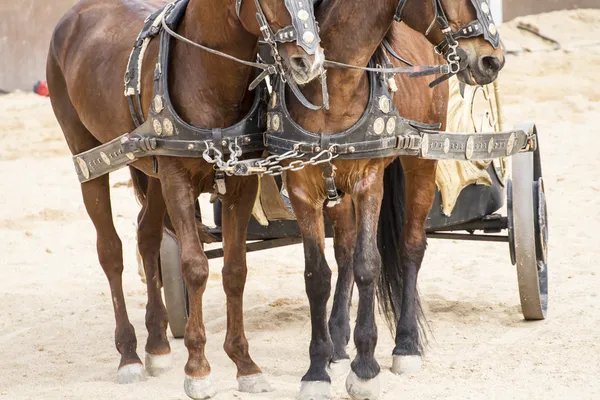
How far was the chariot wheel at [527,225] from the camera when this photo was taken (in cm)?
456

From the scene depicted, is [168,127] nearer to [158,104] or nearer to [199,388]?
[158,104]

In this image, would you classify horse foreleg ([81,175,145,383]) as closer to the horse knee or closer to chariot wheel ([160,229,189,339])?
chariot wheel ([160,229,189,339])

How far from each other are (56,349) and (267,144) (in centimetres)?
190

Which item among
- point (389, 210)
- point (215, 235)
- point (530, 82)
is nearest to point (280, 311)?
point (215, 235)

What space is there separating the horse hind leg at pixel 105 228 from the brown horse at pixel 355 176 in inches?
36.6

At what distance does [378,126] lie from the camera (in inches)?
140

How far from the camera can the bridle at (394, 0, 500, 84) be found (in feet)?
10.9

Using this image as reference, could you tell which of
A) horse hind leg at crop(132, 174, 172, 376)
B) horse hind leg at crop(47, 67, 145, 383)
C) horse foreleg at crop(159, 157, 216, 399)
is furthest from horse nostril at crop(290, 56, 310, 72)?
horse hind leg at crop(47, 67, 145, 383)

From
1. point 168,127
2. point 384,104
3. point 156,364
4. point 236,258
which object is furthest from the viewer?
point 156,364

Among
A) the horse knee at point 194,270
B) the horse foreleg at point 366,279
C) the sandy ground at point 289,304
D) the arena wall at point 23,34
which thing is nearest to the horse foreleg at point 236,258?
the sandy ground at point 289,304

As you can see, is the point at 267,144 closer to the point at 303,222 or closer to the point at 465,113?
the point at 303,222

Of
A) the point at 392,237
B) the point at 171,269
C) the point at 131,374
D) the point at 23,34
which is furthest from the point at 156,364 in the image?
the point at 23,34

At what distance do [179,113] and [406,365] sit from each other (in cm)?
142

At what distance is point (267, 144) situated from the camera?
12.0ft
